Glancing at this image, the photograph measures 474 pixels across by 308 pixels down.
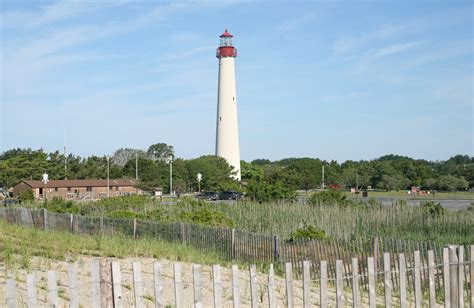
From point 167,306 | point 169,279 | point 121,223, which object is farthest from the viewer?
point 121,223

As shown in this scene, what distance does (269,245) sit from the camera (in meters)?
16.0

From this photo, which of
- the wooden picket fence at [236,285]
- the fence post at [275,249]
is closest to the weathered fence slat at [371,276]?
the wooden picket fence at [236,285]

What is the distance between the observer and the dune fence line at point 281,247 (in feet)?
44.0

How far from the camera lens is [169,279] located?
12312 mm

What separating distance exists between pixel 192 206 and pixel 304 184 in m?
56.1

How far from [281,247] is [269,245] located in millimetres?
460

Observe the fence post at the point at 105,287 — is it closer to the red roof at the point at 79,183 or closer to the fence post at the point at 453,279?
the fence post at the point at 453,279

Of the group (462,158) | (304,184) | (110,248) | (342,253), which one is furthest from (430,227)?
(462,158)

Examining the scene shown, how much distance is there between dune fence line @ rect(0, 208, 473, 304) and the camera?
1341cm

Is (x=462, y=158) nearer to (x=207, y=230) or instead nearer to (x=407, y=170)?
(x=407, y=170)

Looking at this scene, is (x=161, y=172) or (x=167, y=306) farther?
(x=161, y=172)

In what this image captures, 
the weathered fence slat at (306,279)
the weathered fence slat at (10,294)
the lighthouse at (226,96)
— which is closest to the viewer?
the weathered fence slat at (10,294)

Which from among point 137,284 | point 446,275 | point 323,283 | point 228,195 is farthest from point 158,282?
point 228,195

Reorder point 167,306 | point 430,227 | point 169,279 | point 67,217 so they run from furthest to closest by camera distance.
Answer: point 430,227 < point 67,217 < point 169,279 < point 167,306
